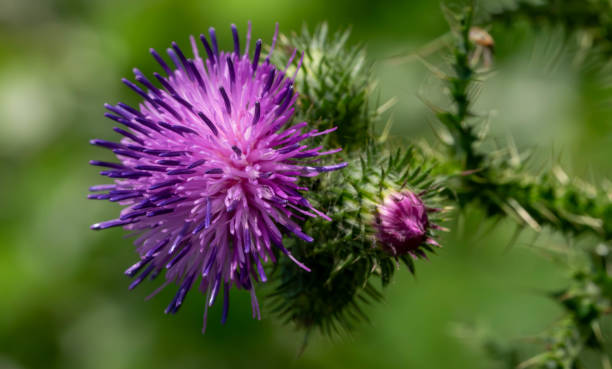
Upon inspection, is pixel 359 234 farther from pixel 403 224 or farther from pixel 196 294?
pixel 196 294

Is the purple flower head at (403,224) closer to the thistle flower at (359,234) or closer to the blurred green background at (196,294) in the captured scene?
the thistle flower at (359,234)

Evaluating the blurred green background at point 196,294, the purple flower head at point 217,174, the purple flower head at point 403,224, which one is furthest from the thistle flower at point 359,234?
the blurred green background at point 196,294

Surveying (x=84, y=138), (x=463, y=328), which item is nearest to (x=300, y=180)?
(x=463, y=328)

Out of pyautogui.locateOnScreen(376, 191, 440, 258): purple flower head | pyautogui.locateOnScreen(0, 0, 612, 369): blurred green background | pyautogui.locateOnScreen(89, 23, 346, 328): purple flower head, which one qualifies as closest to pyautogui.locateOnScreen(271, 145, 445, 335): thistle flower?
pyautogui.locateOnScreen(376, 191, 440, 258): purple flower head

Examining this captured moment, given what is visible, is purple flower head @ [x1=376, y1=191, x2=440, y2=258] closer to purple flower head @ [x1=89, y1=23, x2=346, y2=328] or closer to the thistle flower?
the thistle flower

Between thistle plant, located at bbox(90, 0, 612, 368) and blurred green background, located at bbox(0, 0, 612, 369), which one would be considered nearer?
thistle plant, located at bbox(90, 0, 612, 368)

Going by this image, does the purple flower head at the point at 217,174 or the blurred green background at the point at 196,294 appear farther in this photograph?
the blurred green background at the point at 196,294
